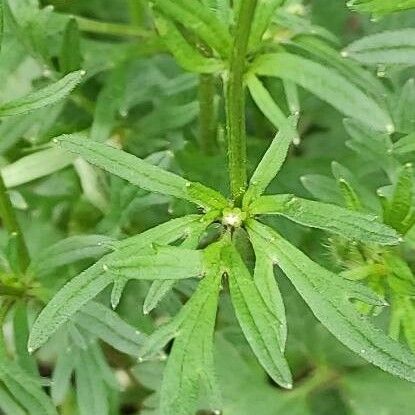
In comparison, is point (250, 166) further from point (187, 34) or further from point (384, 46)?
point (384, 46)

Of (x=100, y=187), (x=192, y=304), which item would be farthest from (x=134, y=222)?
(x=192, y=304)

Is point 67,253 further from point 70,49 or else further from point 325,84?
point 325,84

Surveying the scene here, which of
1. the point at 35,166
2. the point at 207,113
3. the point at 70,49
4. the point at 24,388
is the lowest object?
the point at 24,388

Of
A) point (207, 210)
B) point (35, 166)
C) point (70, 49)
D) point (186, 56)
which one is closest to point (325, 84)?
point (186, 56)

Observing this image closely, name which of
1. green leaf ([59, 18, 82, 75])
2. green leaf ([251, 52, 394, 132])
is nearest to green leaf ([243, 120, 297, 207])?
green leaf ([251, 52, 394, 132])

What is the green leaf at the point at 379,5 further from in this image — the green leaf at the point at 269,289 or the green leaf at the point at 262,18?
the green leaf at the point at 269,289

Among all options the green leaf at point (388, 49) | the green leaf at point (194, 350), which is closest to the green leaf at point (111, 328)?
the green leaf at point (194, 350)

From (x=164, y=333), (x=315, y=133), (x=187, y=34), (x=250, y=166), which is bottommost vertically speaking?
(x=315, y=133)
